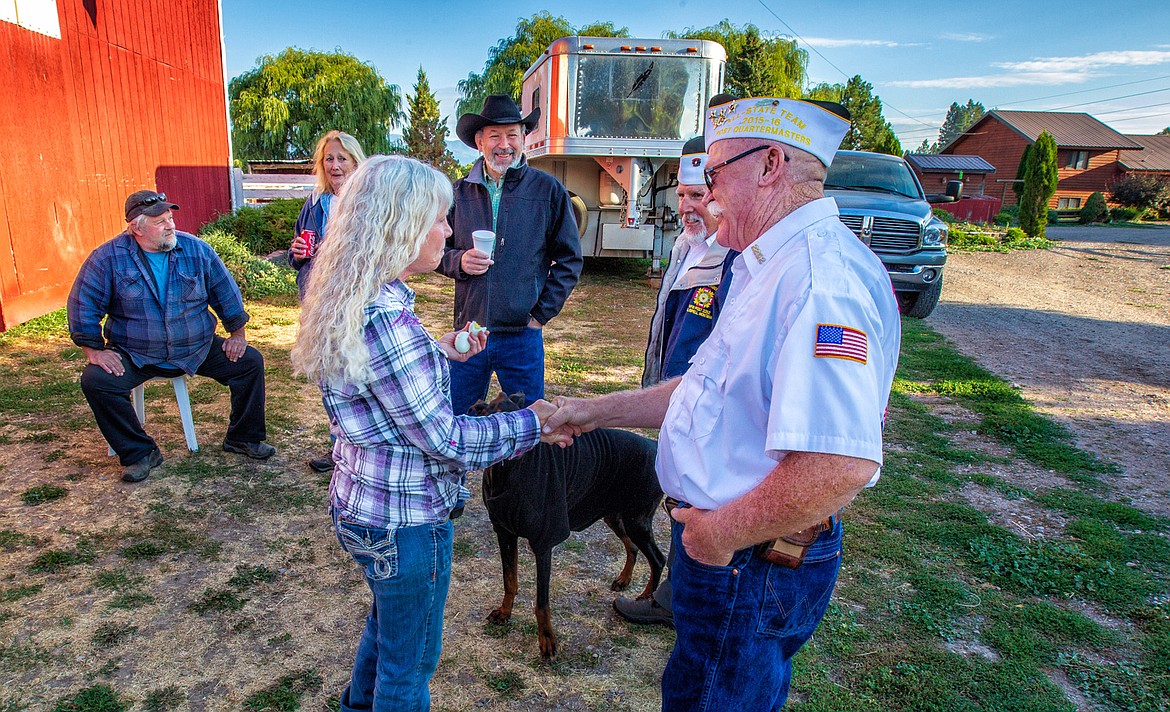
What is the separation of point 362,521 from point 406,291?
628 millimetres

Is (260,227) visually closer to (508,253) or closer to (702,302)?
(508,253)

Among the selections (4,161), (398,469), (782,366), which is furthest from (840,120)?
(4,161)

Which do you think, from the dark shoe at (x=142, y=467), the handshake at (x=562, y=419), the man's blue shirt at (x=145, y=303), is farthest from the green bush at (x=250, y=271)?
the handshake at (x=562, y=419)

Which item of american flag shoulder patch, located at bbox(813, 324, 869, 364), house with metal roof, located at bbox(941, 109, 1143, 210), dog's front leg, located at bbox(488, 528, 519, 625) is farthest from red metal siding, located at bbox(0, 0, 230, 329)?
house with metal roof, located at bbox(941, 109, 1143, 210)

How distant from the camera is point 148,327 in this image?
13.9 feet

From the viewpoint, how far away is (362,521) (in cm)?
182

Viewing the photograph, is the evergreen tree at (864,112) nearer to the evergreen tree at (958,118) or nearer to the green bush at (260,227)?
the green bush at (260,227)

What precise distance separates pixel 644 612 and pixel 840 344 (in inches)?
88.4

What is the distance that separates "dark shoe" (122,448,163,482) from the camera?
414 cm

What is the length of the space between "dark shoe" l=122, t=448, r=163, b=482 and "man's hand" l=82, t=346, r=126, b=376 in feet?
1.82

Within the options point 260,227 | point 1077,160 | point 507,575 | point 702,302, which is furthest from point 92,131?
point 1077,160

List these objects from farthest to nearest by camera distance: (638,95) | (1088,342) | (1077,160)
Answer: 1. (1077,160)
2. (638,95)
3. (1088,342)

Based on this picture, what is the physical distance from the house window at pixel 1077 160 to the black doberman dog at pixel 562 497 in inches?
2152

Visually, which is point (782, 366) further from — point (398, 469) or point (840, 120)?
point (398, 469)
